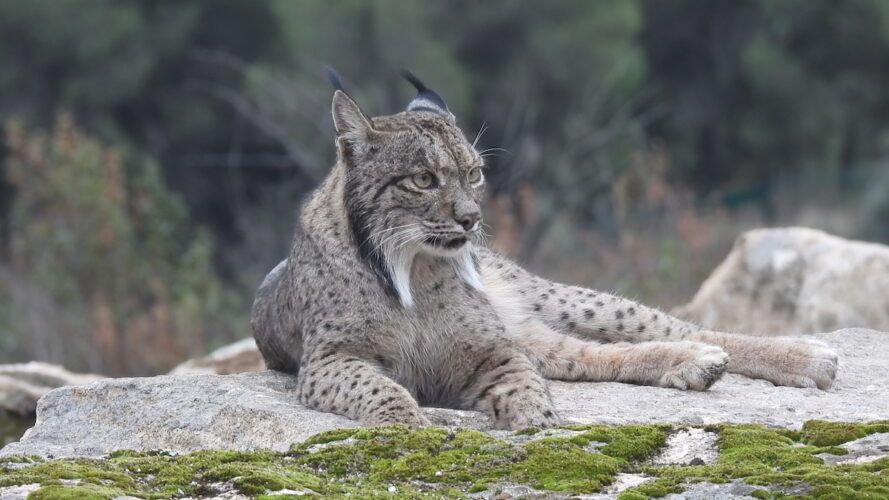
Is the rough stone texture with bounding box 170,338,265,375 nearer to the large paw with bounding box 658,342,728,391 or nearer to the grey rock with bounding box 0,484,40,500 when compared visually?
the large paw with bounding box 658,342,728,391

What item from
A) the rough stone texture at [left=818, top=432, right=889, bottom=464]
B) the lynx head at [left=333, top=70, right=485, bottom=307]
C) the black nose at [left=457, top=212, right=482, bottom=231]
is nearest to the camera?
the rough stone texture at [left=818, top=432, right=889, bottom=464]

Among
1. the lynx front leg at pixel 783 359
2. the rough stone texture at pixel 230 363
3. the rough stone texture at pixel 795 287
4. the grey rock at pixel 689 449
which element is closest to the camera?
the grey rock at pixel 689 449

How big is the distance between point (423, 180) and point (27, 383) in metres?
4.36

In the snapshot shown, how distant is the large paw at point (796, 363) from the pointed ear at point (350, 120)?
7.80 feet

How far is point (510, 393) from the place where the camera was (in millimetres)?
6812

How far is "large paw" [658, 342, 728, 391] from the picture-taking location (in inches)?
285

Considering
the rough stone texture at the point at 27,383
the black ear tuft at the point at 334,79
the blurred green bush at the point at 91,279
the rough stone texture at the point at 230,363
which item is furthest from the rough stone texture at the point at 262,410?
the blurred green bush at the point at 91,279

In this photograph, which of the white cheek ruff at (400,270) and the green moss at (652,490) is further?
the white cheek ruff at (400,270)

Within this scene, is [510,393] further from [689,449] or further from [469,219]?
[689,449]

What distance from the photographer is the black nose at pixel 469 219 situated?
709cm

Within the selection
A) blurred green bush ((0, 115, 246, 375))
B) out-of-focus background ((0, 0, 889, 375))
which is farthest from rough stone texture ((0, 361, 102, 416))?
out-of-focus background ((0, 0, 889, 375))

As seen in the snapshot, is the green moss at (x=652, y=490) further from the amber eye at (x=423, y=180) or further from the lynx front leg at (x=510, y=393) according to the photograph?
the amber eye at (x=423, y=180)

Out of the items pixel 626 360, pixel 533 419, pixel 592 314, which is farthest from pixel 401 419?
pixel 592 314

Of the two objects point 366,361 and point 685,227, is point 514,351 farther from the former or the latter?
point 685,227
